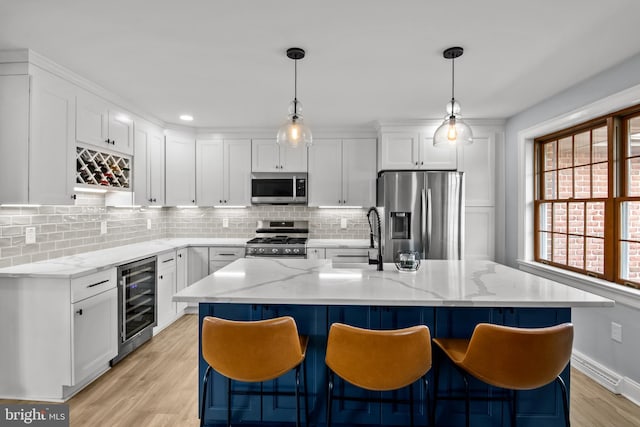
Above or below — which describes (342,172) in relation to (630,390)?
above

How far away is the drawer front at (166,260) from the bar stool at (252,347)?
2282 mm

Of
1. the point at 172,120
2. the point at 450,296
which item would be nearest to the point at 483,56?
the point at 450,296

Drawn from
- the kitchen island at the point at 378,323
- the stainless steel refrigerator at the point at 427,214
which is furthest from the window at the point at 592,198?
the kitchen island at the point at 378,323

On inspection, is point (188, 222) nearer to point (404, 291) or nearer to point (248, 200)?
point (248, 200)

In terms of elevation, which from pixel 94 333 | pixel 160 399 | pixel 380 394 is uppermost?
pixel 94 333

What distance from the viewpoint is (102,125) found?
3105 millimetres

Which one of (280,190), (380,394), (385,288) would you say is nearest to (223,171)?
(280,190)

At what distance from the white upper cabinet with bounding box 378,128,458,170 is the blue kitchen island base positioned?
8.14ft

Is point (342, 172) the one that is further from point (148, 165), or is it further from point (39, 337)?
point (39, 337)

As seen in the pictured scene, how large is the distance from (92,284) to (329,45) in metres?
2.37

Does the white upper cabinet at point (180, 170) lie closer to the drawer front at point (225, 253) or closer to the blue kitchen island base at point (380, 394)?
the drawer front at point (225, 253)

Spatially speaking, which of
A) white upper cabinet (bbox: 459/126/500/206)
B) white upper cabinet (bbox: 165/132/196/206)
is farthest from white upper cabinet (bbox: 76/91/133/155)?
white upper cabinet (bbox: 459/126/500/206)

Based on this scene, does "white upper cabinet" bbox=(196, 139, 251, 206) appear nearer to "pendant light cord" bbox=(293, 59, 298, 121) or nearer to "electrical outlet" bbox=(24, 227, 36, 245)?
"pendant light cord" bbox=(293, 59, 298, 121)

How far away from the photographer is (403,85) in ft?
9.73
